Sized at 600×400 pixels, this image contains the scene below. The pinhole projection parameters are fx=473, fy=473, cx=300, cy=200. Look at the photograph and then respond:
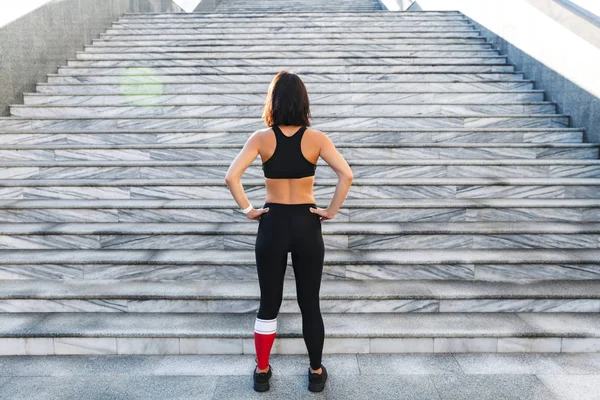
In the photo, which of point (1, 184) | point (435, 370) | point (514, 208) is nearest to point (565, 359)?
point (435, 370)

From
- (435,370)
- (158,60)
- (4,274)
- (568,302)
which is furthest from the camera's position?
(158,60)

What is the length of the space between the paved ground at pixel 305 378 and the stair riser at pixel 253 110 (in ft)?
13.0

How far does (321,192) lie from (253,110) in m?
2.13

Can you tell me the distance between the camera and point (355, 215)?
507 centimetres

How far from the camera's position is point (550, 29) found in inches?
269

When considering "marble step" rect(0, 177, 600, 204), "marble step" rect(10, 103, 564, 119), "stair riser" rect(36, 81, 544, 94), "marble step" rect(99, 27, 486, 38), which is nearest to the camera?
"marble step" rect(0, 177, 600, 204)

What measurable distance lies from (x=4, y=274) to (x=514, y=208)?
16.8ft

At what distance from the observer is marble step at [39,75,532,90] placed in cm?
736

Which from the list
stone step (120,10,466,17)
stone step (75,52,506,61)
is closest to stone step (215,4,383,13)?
stone step (120,10,466,17)

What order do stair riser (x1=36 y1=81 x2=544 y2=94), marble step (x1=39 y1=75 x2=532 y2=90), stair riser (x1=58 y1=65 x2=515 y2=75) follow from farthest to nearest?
1. stair riser (x1=58 y1=65 x2=515 y2=75)
2. marble step (x1=39 y1=75 x2=532 y2=90)
3. stair riser (x1=36 y1=81 x2=544 y2=94)

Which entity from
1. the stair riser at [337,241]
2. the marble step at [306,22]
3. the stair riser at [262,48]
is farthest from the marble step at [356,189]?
the marble step at [306,22]

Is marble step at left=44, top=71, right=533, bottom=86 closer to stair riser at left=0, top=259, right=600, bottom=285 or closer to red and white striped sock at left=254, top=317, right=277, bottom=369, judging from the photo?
stair riser at left=0, top=259, right=600, bottom=285

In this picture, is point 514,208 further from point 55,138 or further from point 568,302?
point 55,138

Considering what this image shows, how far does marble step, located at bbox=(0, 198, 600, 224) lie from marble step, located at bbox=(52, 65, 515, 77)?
11.3ft
